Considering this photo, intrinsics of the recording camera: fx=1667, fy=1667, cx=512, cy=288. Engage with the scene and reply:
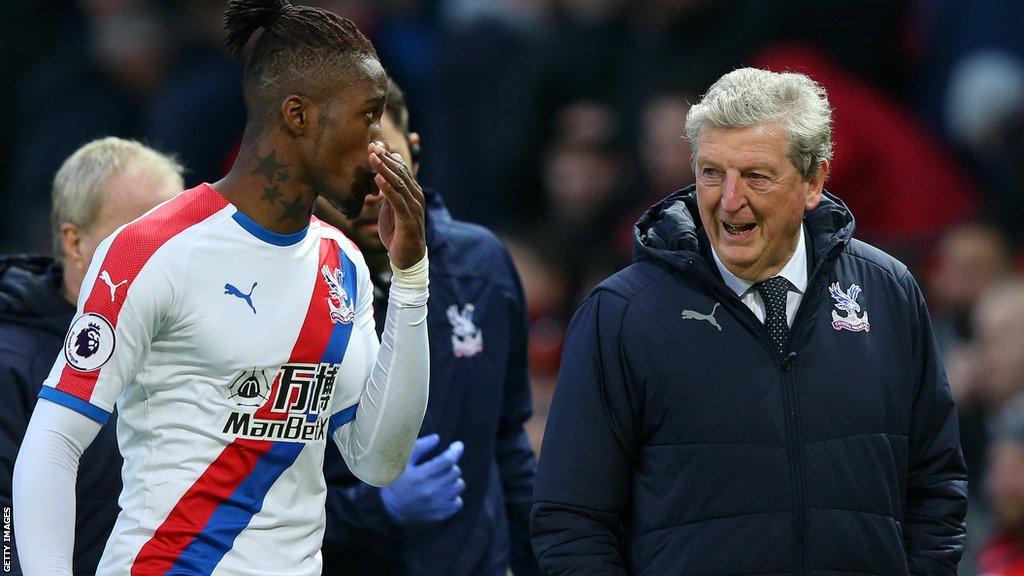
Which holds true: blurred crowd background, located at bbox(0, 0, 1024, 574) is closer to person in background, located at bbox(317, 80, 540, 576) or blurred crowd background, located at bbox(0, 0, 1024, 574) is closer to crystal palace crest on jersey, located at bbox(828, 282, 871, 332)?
person in background, located at bbox(317, 80, 540, 576)

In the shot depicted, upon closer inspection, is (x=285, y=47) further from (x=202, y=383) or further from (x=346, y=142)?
(x=202, y=383)

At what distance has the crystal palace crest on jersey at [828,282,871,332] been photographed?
3.32 metres

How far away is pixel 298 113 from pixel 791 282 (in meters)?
1.05

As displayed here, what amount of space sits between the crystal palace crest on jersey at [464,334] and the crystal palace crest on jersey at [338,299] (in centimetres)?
98

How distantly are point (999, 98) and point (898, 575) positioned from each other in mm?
4248

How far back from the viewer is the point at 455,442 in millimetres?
4156

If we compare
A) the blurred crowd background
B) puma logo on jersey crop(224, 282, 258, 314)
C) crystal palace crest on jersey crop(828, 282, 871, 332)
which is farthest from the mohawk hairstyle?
the blurred crowd background

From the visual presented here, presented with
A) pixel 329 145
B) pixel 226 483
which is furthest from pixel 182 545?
pixel 329 145

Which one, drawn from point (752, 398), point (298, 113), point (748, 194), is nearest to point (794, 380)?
point (752, 398)

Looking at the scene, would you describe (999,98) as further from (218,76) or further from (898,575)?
(898,575)

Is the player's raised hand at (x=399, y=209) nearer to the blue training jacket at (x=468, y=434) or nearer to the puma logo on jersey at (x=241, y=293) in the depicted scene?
the puma logo on jersey at (x=241, y=293)

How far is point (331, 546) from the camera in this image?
4.15 metres

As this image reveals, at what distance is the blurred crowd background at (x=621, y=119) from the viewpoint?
262 inches

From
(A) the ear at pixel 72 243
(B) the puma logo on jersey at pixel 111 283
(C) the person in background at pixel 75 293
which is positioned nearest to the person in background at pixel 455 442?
(C) the person in background at pixel 75 293
